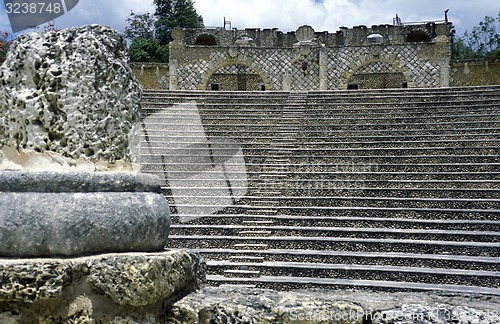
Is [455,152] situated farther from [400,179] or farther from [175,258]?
[175,258]

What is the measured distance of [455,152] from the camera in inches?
320

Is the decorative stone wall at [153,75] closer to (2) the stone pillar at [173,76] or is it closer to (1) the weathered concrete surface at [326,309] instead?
(2) the stone pillar at [173,76]

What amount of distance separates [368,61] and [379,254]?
12.7 m

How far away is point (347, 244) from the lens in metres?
6.17

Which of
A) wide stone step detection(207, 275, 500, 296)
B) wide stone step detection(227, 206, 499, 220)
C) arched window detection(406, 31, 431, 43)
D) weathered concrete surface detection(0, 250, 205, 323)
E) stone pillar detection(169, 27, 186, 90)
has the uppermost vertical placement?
arched window detection(406, 31, 431, 43)

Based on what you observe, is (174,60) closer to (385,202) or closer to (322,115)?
(322,115)

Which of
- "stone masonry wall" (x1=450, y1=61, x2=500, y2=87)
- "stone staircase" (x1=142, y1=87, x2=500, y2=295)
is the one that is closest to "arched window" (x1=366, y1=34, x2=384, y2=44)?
"stone masonry wall" (x1=450, y1=61, x2=500, y2=87)

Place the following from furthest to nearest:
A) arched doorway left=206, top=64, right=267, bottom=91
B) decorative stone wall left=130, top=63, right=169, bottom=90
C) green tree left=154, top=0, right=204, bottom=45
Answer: green tree left=154, top=0, right=204, bottom=45 < arched doorway left=206, top=64, right=267, bottom=91 < decorative stone wall left=130, top=63, right=169, bottom=90

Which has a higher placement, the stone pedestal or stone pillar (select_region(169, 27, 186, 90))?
stone pillar (select_region(169, 27, 186, 90))

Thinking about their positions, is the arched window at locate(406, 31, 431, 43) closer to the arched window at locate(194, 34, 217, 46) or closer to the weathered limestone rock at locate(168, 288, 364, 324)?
the arched window at locate(194, 34, 217, 46)

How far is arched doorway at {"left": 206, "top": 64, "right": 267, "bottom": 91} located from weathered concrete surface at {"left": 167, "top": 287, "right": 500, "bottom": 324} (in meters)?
22.0

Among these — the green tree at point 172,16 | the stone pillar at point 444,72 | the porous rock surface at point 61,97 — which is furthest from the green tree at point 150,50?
the porous rock surface at point 61,97

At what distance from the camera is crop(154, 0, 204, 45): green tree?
115 feet

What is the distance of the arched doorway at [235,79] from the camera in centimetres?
2362
